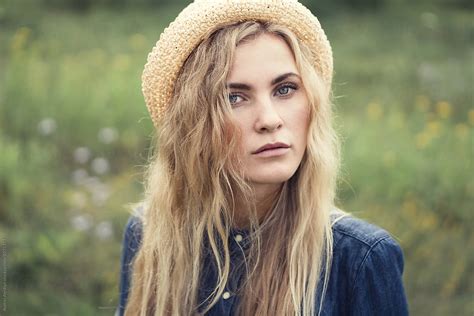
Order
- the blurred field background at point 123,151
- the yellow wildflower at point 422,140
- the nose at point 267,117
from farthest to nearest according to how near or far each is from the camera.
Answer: the yellow wildflower at point 422,140 → the blurred field background at point 123,151 → the nose at point 267,117

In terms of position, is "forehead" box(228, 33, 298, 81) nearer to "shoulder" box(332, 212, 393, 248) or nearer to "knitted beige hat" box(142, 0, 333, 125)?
"knitted beige hat" box(142, 0, 333, 125)

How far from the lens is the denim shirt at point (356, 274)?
2033mm

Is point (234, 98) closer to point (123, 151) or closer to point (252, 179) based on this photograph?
point (252, 179)

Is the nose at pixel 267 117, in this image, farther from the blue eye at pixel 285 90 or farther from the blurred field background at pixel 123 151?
the blurred field background at pixel 123 151

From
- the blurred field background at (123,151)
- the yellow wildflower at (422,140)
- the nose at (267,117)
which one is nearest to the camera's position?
the nose at (267,117)

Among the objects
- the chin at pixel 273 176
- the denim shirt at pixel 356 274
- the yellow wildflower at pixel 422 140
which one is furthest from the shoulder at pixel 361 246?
the yellow wildflower at pixel 422 140

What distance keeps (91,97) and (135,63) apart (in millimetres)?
615

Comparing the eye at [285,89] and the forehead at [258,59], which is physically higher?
the forehead at [258,59]

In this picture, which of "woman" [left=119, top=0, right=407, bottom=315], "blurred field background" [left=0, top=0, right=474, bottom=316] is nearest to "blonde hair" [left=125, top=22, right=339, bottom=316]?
"woman" [left=119, top=0, right=407, bottom=315]

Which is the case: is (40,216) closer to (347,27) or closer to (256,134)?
(256,134)

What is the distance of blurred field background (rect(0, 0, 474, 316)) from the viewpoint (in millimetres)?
3902

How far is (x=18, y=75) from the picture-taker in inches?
186

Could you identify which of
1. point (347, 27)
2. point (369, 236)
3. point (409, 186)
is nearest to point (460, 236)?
point (409, 186)

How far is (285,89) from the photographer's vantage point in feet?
6.72
